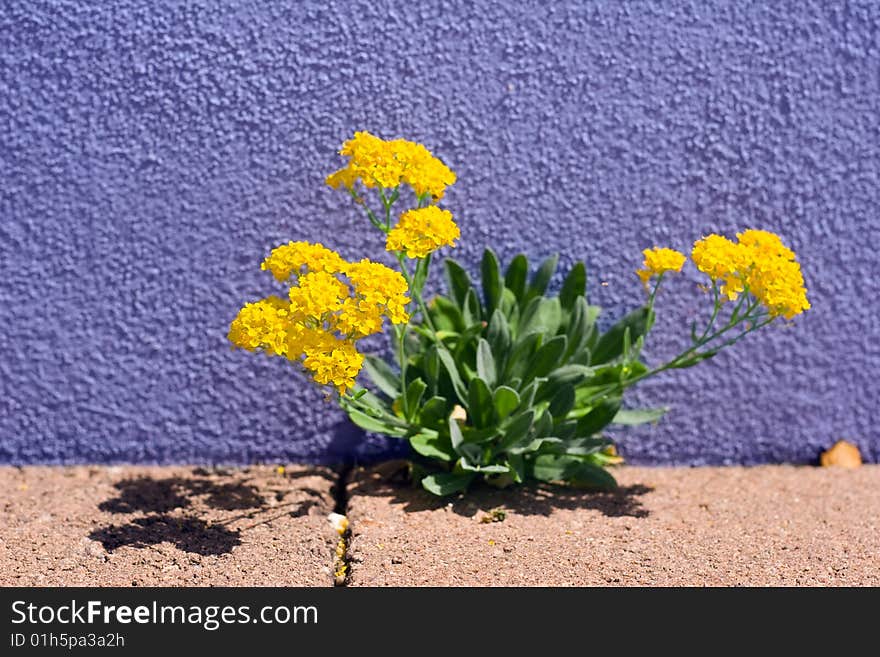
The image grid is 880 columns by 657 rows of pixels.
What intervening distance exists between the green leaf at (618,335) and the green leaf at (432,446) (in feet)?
1.86

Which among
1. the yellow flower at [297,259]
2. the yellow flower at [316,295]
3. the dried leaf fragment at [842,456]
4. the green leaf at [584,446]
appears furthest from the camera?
the dried leaf fragment at [842,456]

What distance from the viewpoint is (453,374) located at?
3115 mm

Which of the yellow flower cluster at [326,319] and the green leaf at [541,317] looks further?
the green leaf at [541,317]

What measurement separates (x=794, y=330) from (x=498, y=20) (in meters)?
1.40

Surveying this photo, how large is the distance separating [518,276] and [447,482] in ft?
2.31

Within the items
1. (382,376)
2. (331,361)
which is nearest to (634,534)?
(382,376)

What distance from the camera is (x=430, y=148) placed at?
338 centimetres

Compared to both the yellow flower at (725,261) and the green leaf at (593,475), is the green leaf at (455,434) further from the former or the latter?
the yellow flower at (725,261)

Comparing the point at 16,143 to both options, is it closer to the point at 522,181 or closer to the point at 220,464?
the point at 220,464

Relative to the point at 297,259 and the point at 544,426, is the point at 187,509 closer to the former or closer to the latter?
the point at 297,259

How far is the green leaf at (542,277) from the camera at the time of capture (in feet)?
11.1

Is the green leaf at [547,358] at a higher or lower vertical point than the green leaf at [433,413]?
higher

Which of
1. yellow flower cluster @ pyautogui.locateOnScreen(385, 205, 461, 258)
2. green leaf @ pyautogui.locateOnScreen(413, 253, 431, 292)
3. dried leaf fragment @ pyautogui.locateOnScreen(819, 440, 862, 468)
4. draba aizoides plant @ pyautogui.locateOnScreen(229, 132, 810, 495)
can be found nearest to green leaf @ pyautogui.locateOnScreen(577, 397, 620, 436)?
draba aizoides plant @ pyautogui.locateOnScreen(229, 132, 810, 495)

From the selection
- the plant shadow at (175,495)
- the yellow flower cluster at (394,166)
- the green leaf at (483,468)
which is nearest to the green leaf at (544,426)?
the green leaf at (483,468)
